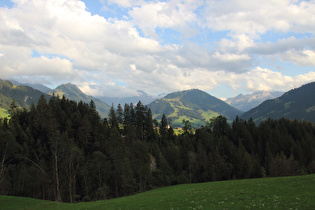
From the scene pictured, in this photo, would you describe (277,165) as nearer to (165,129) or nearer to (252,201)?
(165,129)

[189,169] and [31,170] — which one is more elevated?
[31,170]

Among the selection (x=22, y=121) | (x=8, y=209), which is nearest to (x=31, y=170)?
(x=8, y=209)

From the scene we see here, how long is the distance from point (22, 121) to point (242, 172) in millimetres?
123910

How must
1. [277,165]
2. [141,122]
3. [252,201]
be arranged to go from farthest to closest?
[141,122]
[277,165]
[252,201]

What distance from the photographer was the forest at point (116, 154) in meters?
67.7

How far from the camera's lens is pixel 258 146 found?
126625 mm

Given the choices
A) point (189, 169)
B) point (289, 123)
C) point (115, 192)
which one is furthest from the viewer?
point (289, 123)

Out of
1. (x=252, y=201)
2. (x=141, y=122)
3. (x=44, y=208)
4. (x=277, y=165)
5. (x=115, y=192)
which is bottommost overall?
Result: (x=115, y=192)

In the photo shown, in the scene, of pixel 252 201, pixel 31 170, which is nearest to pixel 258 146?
pixel 252 201

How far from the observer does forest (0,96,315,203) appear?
67706 millimetres

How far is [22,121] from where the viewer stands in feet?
354

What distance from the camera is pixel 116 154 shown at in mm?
75750

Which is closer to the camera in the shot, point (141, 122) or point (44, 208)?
point (44, 208)

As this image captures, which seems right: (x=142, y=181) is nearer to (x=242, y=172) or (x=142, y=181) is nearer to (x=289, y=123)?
(x=242, y=172)
